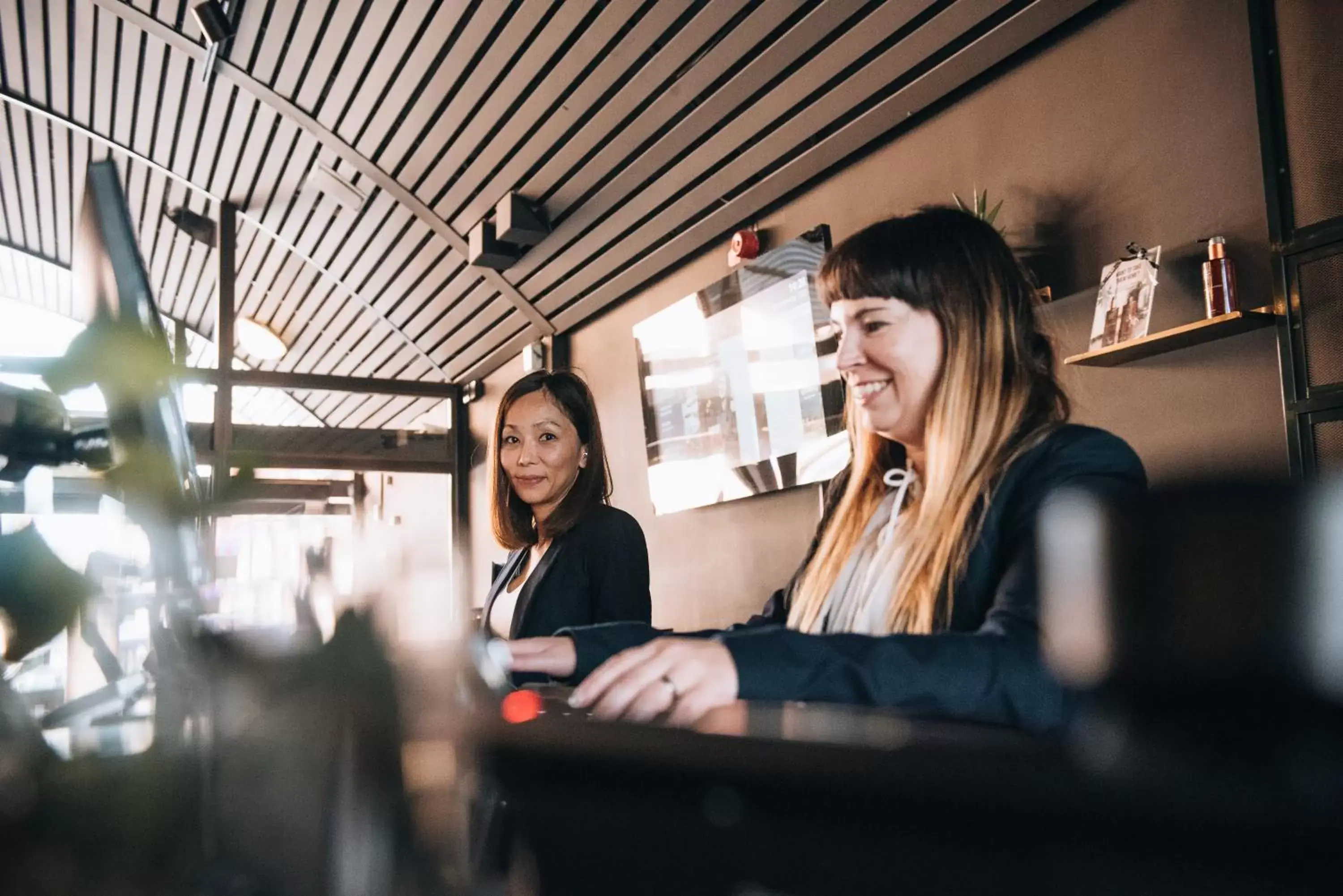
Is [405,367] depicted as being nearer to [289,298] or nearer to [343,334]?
[343,334]

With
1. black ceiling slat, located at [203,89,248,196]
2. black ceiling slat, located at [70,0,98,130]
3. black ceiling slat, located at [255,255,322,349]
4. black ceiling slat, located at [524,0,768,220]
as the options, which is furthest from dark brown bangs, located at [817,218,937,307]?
black ceiling slat, located at [255,255,322,349]

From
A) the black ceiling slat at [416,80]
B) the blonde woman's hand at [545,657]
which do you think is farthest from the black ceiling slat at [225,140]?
the blonde woman's hand at [545,657]

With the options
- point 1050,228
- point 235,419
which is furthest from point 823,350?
point 235,419

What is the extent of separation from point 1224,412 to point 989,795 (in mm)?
2494

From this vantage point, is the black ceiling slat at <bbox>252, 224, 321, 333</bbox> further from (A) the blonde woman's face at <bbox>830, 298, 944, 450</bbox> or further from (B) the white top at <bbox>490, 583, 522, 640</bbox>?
(A) the blonde woman's face at <bbox>830, 298, 944, 450</bbox>

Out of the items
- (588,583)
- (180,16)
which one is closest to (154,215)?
(180,16)

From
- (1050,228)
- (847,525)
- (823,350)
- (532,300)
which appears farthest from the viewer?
(532,300)

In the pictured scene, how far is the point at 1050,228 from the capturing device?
2924mm

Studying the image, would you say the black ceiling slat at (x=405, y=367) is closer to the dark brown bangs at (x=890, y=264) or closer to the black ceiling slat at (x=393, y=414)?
the black ceiling slat at (x=393, y=414)

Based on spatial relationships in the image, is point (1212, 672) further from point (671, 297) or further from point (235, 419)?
point (235, 419)

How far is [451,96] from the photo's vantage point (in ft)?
16.3

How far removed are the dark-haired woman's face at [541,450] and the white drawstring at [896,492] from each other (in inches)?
48.5

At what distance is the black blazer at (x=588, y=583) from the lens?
90.8 inches

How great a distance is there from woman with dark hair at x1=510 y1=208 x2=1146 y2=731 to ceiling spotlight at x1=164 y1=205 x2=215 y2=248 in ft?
22.8
